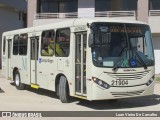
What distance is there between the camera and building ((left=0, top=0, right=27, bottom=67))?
133 ft

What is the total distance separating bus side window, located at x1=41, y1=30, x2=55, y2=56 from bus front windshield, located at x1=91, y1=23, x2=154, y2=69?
284 centimetres

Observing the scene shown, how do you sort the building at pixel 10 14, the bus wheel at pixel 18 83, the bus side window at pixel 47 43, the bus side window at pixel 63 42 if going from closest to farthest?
the bus side window at pixel 63 42 → the bus side window at pixel 47 43 → the bus wheel at pixel 18 83 → the building at pixel 10 14

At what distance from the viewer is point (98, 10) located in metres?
36.1

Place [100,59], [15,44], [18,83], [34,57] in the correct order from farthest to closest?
[15,44], [18,83], [34,57], [100,59]

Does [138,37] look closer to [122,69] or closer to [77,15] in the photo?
[122,69]

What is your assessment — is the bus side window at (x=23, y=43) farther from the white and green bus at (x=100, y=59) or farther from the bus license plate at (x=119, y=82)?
the bus license plate at (x=119, y=82)

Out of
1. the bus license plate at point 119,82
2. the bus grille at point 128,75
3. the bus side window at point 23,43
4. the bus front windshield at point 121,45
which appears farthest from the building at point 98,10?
the bus license plate at point 119,82

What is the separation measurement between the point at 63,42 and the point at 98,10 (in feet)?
71.7

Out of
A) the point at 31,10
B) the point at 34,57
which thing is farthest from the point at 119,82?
the point at 31,10

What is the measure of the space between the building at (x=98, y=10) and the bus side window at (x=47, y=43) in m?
17.2

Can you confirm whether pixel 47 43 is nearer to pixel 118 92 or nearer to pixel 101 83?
pixel 101 83

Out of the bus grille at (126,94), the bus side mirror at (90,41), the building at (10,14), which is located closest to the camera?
the bus side mirror at (90,41)

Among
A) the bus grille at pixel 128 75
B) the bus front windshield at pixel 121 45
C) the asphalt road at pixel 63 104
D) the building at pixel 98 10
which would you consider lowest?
the asphalt road at pixel 63 104

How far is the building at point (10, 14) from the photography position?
40.7 metres
